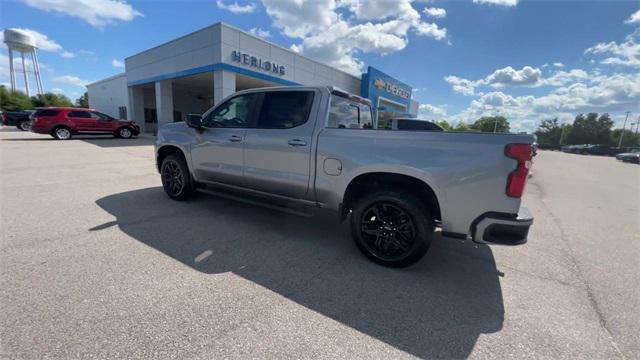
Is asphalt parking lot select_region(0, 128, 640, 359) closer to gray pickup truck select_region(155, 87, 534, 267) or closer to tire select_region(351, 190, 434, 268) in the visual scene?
tire select_region(351, 190, 434, 268)

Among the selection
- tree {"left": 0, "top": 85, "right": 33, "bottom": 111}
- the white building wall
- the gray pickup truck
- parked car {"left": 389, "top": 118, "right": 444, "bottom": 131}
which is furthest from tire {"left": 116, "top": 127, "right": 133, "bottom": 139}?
tree {"left": 0, "top": 85, "right": 33, "bottom": 111}

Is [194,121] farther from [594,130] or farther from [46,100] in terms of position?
[594,130]

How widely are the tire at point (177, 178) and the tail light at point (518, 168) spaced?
15.0 ft

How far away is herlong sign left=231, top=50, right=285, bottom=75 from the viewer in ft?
50.7

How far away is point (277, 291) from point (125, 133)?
19060 mm

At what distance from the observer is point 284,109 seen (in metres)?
3.74

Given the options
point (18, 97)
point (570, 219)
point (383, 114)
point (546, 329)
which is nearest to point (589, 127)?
point (383, 114)

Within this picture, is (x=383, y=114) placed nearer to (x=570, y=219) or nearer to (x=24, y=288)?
(x=570, y=219)

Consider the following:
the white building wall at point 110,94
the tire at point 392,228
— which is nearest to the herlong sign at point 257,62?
the tire at point 392,228

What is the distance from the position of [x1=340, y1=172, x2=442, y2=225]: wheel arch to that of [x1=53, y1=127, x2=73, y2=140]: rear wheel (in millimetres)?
18503

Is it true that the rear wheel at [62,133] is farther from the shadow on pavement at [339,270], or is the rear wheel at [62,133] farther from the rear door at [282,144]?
the rear door at [282,144]

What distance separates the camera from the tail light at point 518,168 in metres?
2.34

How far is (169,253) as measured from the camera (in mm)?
3072

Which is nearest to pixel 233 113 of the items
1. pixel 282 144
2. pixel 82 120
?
pixel 282 144
